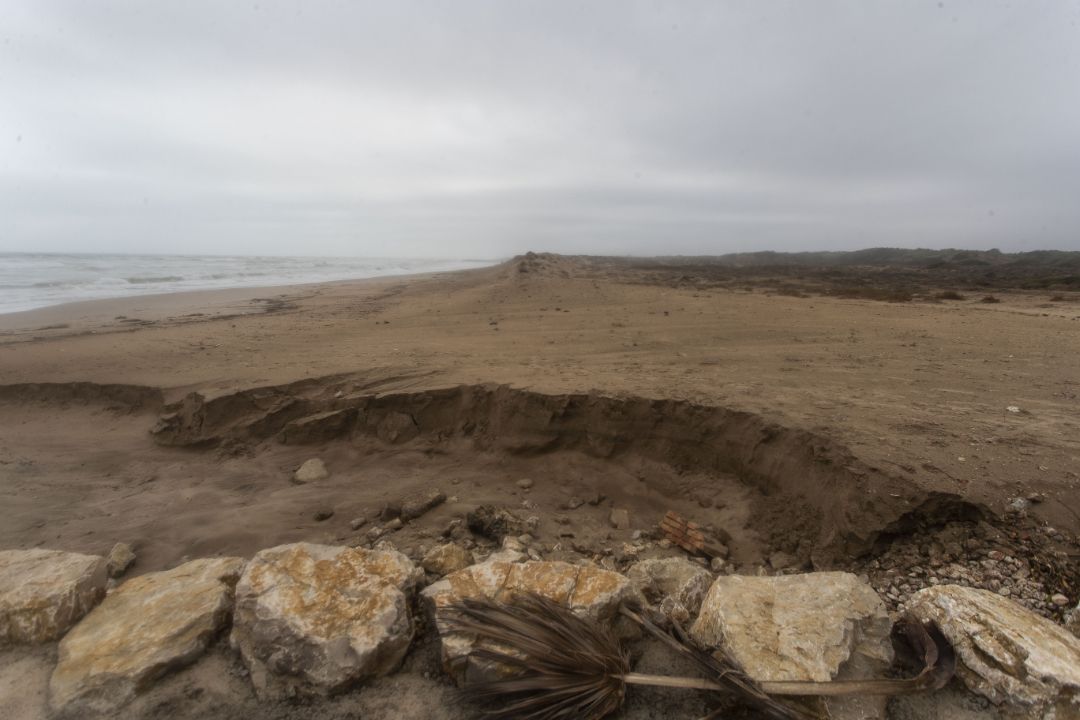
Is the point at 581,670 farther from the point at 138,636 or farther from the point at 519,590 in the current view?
the point at 138,636

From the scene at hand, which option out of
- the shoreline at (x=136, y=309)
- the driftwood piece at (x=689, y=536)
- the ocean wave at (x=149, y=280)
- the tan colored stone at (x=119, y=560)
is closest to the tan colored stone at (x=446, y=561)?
the driftwood piece at (x=689, y=536)

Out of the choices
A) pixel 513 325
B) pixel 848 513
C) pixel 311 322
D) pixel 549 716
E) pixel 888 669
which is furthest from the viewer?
pixel 311 322

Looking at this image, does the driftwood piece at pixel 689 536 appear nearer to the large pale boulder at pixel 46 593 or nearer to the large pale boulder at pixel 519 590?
the large pale boulder at pixel 519 590

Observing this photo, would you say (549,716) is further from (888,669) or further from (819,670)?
(888,669)

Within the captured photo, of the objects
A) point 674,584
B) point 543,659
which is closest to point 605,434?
point 674,584

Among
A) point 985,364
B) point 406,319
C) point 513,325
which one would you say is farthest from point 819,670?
point 406,319

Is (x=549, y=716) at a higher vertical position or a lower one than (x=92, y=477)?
higher

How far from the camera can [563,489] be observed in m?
4.36

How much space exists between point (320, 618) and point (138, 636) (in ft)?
2.63

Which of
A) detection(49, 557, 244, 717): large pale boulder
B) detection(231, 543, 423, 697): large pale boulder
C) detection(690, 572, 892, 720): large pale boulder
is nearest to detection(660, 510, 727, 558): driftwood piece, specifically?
Result: detection(690, 572, 892, 720): large pale boulder

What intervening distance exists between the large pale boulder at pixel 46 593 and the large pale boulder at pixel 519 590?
1.64m

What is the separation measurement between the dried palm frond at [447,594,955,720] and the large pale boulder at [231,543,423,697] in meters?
0.31

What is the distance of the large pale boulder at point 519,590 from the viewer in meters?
2.03

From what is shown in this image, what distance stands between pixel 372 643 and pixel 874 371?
18.4ft
